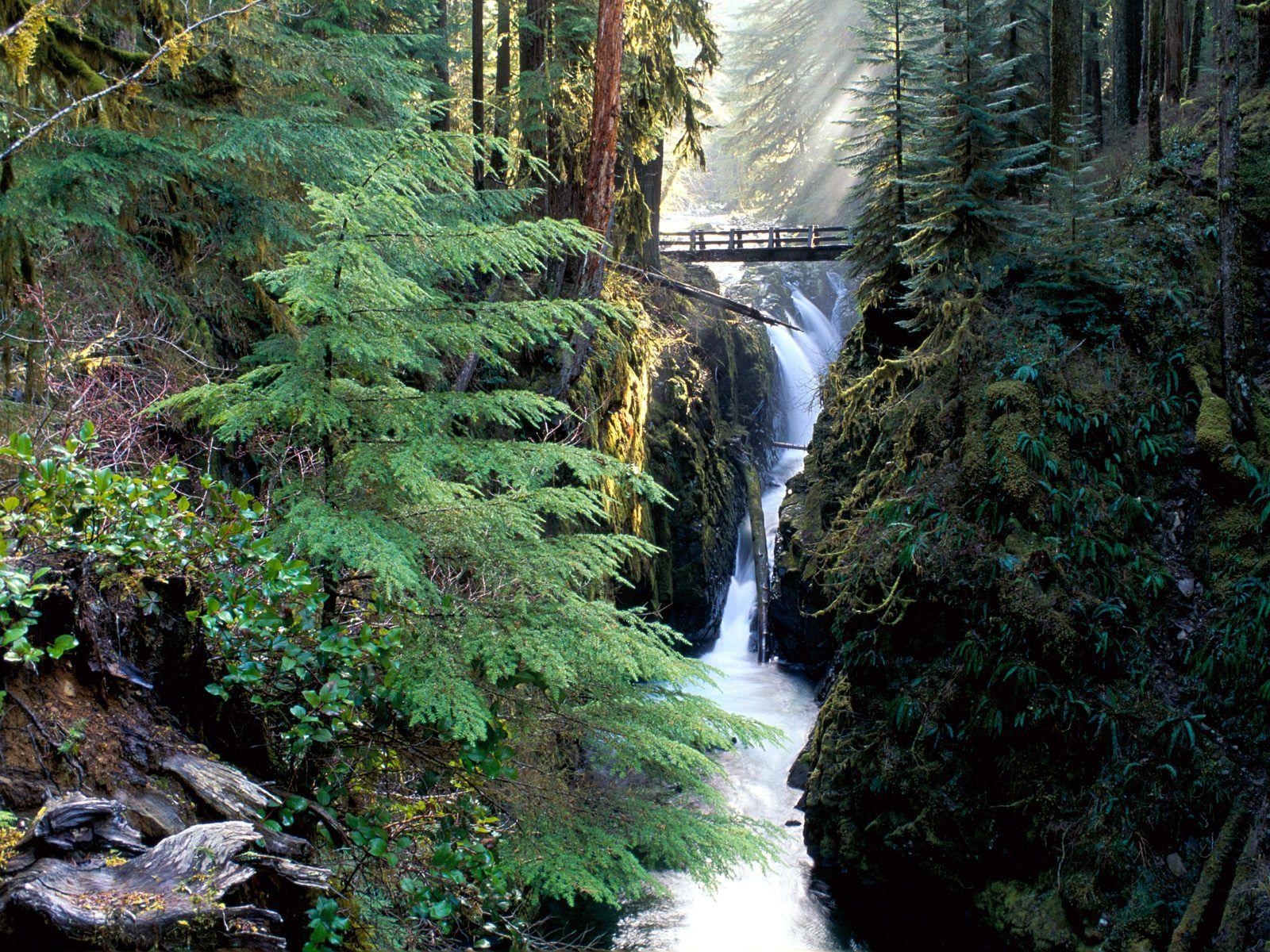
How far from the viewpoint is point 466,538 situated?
12.6 feet

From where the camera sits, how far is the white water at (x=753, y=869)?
8.47 metres

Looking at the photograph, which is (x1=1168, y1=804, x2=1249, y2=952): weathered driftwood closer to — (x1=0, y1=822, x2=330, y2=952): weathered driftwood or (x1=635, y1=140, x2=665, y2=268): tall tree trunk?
(x1=0, y1=822, x2=330, y2=952): weathered driftwood

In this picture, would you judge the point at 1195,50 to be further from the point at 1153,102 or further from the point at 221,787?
the point at 221,787

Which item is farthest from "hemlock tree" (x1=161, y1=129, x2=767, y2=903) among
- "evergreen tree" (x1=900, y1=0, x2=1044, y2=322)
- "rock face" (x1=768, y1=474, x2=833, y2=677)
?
"rock face" (x1=768, y1=474, x2=833, y2=677)

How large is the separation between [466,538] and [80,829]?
1.79 m

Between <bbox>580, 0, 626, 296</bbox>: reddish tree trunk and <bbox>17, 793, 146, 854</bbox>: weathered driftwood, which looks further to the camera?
<bbox>580, 0, 626, 296</bbox>: reddish tree trunk

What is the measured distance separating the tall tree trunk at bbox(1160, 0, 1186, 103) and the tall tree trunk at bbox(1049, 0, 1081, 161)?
428 cm

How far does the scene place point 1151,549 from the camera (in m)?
8.50

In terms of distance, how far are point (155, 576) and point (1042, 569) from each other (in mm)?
7935

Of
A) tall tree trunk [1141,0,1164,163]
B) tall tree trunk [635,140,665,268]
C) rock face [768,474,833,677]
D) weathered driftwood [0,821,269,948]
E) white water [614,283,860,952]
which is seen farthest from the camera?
tall tree trunk [635,140,665,268]

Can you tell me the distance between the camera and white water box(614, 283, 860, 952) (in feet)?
27.8

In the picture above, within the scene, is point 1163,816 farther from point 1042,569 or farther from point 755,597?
point 755,597

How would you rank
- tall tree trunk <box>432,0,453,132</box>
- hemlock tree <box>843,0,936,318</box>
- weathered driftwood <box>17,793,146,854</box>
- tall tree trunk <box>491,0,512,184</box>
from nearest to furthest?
weathered driftwood <box>17,793,146,854</box> → tall tree trunk <box>491,0,512,184</box> → hemlock tree <box>843,0,936,318</box> → tall tree trunk <box>432,0,453,132</box>

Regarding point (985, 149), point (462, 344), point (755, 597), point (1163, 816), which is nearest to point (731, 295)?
point (755, 597)
